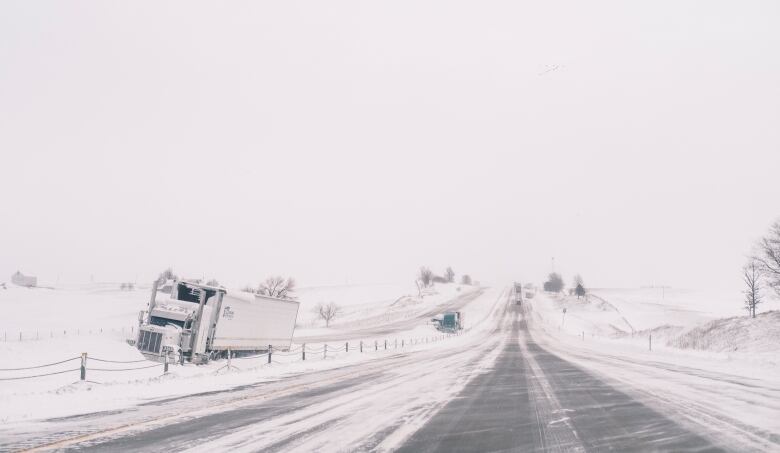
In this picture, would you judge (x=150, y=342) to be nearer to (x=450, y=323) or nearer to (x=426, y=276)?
(x=450, y=323)

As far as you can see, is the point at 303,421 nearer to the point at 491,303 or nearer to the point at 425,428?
the point at 425,428

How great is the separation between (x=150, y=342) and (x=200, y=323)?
7.18ft

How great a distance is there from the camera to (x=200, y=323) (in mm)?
22328

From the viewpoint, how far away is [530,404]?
10.7 meters

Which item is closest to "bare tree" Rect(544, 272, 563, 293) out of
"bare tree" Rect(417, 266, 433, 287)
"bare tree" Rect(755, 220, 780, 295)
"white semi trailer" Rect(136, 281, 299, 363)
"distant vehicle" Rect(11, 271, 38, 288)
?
"bare tree" Rect(417, 266, 433, 287)

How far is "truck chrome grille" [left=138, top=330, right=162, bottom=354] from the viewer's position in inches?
842

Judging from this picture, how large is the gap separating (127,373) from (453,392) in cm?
1606

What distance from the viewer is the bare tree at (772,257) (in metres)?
43.8

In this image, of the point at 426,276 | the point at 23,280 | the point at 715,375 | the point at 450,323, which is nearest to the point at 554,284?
the point at 426,276

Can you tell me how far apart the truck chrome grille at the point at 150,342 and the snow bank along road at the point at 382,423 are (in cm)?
968

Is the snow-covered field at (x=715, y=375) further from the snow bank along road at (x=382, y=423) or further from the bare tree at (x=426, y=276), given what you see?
the bare tree at (x=426, y=276)

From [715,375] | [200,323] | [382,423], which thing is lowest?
[715,375]

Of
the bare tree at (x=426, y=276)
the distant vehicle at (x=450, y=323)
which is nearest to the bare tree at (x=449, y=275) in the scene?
the bare tree at (x=426, y=276)

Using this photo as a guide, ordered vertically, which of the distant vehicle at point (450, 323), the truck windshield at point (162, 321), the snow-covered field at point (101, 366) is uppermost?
the truck windshield at point (162, 321)
